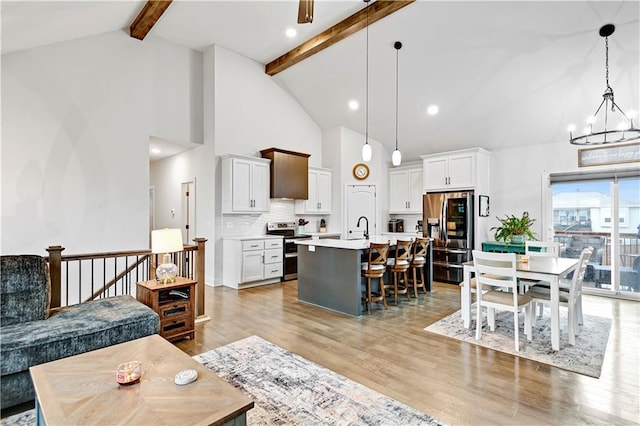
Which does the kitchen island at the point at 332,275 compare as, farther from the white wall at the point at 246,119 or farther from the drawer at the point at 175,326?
the white wall at the point at 246,119

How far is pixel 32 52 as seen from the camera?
4.59 metres

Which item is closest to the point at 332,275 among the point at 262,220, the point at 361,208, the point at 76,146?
the point at 262,220

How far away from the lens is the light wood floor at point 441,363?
2.26 metres

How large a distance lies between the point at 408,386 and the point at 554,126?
5328 mm

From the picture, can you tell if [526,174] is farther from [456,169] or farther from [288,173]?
[288,173]

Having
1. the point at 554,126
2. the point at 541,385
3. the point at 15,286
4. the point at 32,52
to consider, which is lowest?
the point at 541,385

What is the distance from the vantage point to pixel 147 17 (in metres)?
4.86

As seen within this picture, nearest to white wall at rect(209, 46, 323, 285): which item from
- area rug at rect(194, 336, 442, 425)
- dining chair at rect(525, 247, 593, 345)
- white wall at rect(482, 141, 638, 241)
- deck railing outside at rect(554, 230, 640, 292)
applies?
area rug at rect(194, 336, 442, 425)

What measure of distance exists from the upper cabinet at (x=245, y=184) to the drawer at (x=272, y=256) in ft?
2.81

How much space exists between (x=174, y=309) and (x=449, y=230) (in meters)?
5.10

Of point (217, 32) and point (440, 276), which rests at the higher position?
point (217, 32)

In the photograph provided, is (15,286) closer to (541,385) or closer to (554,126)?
(541,385)

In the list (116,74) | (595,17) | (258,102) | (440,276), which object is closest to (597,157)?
(595,17)

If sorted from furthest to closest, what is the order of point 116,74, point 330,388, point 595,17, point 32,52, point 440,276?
point 440,276 → point 116,74 → point 32,52 → point 595,17 → point 330,388
